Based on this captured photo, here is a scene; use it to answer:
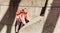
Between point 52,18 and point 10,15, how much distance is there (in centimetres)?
134

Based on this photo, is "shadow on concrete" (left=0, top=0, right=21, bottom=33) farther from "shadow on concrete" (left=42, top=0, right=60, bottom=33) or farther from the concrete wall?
"shadow on concrete" (left=42, top=0, right=60, bottom=33)

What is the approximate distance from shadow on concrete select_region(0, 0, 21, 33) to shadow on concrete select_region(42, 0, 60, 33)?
105 centimetres

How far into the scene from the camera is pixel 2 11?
962cm

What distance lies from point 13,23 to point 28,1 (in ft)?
2.57

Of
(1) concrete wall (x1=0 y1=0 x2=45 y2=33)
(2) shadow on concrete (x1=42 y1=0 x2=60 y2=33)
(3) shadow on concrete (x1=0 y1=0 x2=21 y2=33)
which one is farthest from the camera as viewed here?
(3) shadow on concrete (x1=0 y1=0 x2=21 y2=33)

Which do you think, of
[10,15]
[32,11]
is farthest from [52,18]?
[10,15]

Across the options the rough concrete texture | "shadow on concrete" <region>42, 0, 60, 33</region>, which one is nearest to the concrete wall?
the rough concrete texture

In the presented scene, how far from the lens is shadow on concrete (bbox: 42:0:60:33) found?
8898mm

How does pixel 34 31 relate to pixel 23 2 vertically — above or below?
below

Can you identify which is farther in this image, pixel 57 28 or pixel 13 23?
pixel 13 23

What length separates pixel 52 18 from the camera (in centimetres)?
895

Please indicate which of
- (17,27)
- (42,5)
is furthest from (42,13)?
(17,27)

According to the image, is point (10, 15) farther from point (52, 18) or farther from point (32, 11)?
point (52, 18)

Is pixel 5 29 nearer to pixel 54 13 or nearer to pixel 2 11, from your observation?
pixel 2 11
